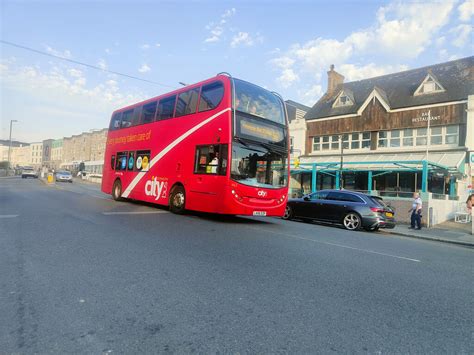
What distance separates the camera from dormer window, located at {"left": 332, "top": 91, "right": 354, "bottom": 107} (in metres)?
28.8

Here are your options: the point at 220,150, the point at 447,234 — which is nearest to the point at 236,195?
the point at 220,150

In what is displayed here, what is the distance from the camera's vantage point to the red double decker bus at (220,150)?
936 centimetres

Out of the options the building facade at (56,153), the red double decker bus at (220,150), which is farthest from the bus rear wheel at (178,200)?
the building facade at (56,153)

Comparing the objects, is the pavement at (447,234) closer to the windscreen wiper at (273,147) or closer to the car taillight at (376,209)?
the car taillight at (376,209)

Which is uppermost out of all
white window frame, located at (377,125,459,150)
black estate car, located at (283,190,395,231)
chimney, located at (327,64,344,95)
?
chimney, located at (327,64,344,95)

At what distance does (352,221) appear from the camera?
12.5 m

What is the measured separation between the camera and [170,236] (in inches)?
276

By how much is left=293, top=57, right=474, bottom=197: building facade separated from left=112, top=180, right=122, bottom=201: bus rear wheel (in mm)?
13819

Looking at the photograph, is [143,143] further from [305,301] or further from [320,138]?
[320,138]

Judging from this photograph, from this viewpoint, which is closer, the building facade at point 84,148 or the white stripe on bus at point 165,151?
the white stripe on bus at point 165,151

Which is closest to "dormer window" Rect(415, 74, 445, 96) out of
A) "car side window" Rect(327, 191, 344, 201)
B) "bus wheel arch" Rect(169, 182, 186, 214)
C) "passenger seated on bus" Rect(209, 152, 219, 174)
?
"car side window" Rect(327, 191, 344, 201)

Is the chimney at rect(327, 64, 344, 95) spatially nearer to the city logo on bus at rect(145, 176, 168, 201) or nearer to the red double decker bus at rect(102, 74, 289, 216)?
the red double decker bus at rect(102, 74, 289, 216)

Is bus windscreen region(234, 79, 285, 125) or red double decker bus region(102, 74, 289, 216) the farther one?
bus windscreen region(234, 79, 285, 125)

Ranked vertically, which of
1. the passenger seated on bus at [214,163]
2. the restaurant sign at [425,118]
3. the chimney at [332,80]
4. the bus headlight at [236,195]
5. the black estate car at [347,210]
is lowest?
the black estate car at [347,210]
